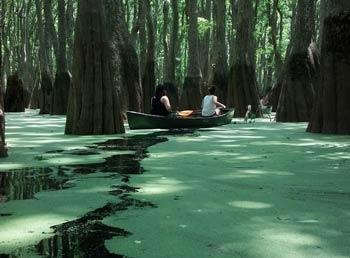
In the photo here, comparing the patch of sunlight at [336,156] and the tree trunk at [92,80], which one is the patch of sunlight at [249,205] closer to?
the patch of sunlight at [336,156]

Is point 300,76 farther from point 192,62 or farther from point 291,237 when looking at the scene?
point 291,237

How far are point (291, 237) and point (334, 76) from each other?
24.0 feet

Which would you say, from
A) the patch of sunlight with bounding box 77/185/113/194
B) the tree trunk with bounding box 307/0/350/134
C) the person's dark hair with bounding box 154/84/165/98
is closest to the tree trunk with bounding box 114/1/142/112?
the person's dark hair with bounding box 154/84/165/98

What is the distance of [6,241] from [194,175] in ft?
8.70

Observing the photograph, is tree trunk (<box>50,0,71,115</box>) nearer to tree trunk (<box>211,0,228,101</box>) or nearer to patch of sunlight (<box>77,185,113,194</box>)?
tree trunk (<box>211,0,228,101</box>)

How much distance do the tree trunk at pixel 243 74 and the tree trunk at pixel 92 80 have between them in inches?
277

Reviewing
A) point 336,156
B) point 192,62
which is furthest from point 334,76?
point 192,62

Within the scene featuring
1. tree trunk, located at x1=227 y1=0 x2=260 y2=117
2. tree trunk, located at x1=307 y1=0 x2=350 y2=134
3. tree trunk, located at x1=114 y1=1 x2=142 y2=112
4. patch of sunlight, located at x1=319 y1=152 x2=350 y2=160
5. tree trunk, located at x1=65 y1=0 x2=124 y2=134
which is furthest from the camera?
tree trunk, located at x1=227 y1=0 x2=260 y2=117

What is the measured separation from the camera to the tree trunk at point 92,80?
1048 centimetres

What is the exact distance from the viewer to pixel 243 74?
56.1 ft

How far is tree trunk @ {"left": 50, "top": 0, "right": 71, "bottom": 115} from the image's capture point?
67.9 feet

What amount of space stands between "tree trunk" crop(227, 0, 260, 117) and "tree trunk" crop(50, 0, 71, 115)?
652 centimetres

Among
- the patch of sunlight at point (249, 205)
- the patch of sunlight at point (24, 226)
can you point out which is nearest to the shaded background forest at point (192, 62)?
the patch of sunlight at point (249, 205)

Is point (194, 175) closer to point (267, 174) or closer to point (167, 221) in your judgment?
point (267, 174)
